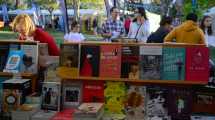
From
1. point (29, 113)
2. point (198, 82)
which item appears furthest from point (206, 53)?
point (29, 113)

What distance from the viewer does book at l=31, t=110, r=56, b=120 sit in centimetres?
475

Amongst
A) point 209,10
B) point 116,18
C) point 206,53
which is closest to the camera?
point 206,53

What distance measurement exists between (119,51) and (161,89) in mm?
567

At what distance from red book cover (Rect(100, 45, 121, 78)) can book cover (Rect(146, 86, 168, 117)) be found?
15.0 inches

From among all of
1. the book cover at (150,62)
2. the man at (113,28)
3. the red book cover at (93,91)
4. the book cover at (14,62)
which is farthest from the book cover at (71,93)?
the man at (113,28)

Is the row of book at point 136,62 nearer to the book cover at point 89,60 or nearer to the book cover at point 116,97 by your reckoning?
the book cover at point 89,60

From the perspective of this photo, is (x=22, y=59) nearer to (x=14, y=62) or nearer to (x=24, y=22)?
(x=14, y=62)

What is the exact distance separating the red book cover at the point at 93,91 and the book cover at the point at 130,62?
0.27 meters

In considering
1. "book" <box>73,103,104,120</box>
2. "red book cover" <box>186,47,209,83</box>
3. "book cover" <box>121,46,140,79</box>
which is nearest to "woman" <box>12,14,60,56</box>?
"book cover" <box>121,46,140,79</box>

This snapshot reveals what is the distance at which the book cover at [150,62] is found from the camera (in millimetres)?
4859

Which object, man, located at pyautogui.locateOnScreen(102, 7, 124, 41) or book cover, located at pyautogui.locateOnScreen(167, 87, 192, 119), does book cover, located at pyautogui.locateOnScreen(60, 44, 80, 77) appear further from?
man, located at pyautogui.locateOnScreen(102, 7, 124, 41)

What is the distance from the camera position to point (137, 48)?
489 cm

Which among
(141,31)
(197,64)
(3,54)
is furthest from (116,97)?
Answer: (141,31)

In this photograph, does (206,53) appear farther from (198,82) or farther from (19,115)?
(19,115)
